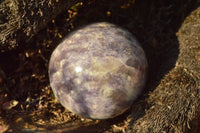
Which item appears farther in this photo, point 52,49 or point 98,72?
point 52,49

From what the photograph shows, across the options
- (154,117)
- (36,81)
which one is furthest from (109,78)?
(36,81)

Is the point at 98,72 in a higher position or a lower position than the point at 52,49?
lower

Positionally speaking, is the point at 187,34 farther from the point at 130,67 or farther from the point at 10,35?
the point at 10,35

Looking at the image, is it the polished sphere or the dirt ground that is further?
the dirt ground
